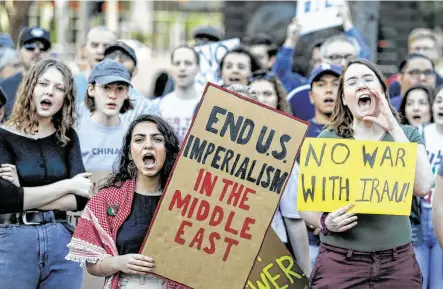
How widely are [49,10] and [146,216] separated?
34.2 m

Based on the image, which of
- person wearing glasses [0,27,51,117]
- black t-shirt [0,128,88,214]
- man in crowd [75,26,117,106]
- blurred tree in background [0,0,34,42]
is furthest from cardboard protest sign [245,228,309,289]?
blurred tree in background [0,0,34,42]

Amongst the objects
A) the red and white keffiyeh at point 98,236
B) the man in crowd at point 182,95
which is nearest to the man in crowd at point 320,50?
the man in crowd at point 182,95

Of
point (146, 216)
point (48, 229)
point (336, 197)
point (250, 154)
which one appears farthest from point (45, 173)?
point (336, 197)

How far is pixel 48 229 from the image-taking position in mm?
5633

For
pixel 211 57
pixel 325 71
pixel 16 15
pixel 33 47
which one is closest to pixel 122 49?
pixel 33 47

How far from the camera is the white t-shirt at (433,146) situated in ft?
23.4

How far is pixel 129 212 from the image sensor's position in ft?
17.1

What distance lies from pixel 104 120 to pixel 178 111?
145 cm

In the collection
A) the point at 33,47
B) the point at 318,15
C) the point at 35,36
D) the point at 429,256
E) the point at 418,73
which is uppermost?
the point at 318,15

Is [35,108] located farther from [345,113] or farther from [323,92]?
[323,92]

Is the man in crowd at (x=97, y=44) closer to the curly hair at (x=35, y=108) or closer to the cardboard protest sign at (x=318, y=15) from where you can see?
the cardboard protest sign at (x=318, y=15)

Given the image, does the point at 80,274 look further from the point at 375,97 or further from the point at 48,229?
the point at 375,97

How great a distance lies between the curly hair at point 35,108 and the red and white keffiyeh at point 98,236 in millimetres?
747

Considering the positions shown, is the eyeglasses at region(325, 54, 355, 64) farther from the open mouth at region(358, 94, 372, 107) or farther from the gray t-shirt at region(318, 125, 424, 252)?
the gray t-shirt at region(318, 125, 424, 252)
